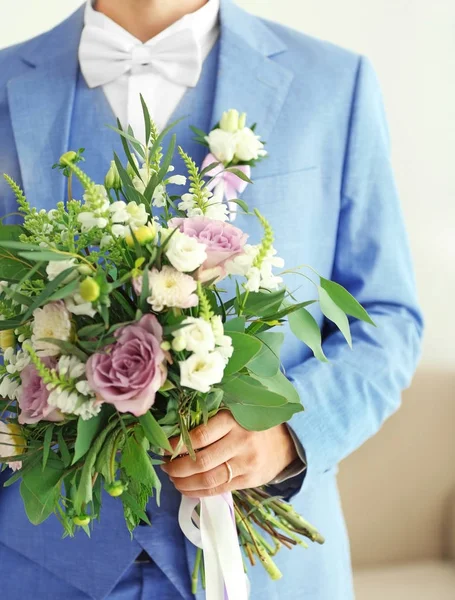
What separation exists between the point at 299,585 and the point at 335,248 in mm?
512

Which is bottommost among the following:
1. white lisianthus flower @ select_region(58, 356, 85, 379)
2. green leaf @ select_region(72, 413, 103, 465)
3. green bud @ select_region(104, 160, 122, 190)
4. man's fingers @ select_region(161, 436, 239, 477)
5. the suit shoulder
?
man's fingers @ select_region(161, 436, 239, 477)

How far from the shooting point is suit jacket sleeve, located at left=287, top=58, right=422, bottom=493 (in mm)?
1040

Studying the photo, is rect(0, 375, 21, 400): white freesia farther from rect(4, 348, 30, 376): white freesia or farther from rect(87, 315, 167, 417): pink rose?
rect(87, 315, 167, 417): pink rose

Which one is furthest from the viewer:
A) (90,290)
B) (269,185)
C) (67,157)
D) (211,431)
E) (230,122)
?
(269,185)

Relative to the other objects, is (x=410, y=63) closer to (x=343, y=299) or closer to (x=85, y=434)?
(x=343, y=299)

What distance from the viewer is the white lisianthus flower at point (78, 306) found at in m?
0.62

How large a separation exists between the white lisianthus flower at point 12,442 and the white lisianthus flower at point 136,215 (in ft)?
0.83

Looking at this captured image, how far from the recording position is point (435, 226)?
69.2 inches

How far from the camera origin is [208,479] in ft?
2.79

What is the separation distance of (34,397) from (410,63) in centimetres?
134

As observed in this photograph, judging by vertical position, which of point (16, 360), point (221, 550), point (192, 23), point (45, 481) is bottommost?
point (221, 550)

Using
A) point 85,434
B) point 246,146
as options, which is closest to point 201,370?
point 85,434

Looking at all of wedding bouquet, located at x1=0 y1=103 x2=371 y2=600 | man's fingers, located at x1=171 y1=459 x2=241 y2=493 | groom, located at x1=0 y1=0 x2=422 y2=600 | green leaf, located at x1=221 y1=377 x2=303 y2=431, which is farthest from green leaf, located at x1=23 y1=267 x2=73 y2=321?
groom, located at x1=0 y1=0 x2=422 y2=600

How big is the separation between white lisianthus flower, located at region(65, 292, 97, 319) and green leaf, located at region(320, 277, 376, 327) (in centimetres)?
26
